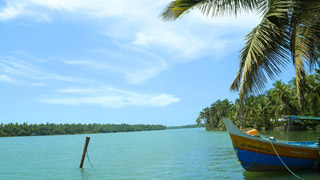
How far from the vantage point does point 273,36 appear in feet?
14.3

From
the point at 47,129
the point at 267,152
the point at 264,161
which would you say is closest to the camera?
the point at 267,152

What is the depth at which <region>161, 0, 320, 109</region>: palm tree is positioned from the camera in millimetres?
4164

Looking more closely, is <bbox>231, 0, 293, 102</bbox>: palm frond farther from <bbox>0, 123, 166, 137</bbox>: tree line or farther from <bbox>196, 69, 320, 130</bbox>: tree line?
<bbox>0, 123, 166, 137</bbox>: tree line

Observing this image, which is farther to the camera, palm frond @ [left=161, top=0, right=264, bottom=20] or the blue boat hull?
the blue boat hull

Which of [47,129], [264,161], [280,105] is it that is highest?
[47,129]

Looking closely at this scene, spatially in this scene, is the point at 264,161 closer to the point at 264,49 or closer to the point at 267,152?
the point at 267,152

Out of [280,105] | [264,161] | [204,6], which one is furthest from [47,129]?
[204,6]

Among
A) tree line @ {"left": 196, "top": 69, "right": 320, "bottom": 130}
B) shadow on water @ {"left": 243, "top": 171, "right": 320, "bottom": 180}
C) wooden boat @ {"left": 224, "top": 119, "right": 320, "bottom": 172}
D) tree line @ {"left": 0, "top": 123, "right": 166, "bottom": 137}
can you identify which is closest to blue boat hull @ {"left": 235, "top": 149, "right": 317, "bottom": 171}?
wooden boat @ {"left": 224, "top": 119, "right": 320, "bottom": 172}

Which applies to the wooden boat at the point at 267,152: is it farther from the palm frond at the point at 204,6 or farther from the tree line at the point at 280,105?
the tree line at the point at 280,105

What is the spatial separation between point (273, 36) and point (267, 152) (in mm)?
7506

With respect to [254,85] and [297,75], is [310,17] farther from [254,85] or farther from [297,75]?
[254,85]

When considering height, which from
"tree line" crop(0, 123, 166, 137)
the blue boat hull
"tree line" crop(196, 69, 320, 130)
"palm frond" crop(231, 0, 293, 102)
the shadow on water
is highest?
"tree line" crop(0, 123, 166, 137)

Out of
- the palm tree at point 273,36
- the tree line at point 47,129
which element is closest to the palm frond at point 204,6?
the palm tree at point 273,36

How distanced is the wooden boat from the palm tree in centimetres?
619
